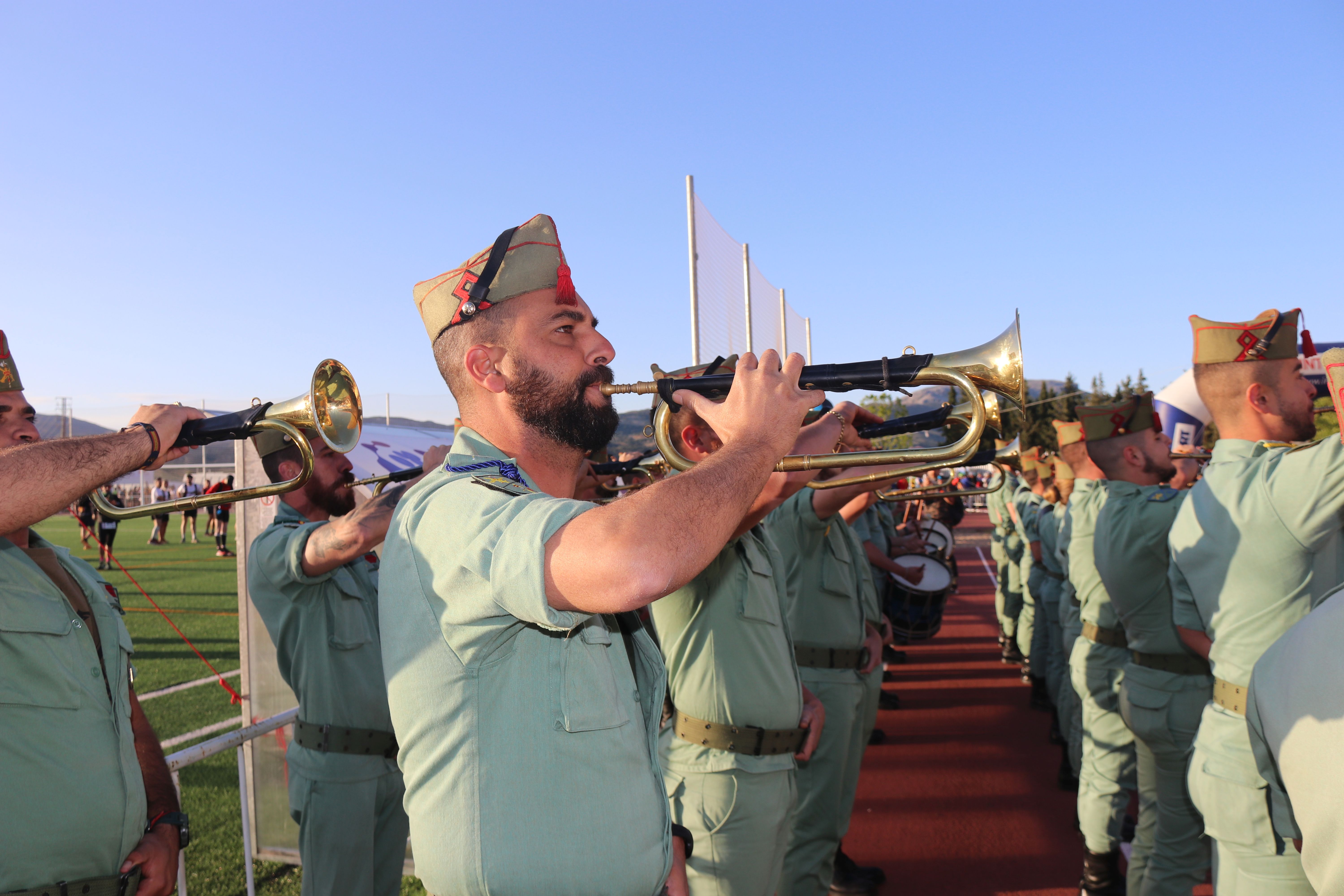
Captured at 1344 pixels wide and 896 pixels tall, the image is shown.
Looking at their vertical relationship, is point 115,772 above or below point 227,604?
above

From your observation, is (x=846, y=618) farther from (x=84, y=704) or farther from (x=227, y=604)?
(x=227, y=604)

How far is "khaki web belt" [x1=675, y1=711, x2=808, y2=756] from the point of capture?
10.9ft

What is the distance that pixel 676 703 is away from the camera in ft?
11.5

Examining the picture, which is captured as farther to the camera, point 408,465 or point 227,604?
point 227,604

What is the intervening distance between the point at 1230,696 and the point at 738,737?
197 centimetres

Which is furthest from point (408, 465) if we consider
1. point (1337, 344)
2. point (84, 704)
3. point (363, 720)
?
point (1337, 344)

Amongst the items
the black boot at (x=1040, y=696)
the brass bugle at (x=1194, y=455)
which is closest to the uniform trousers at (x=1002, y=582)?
the black boot at (x=1040, y=696)

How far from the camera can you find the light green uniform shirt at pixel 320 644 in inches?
148

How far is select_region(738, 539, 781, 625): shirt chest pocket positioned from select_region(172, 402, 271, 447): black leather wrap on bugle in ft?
6.35

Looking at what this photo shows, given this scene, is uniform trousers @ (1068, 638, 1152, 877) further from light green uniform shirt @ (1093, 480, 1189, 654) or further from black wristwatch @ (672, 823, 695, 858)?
black wristwatch @ (672, 823, 695, 858)

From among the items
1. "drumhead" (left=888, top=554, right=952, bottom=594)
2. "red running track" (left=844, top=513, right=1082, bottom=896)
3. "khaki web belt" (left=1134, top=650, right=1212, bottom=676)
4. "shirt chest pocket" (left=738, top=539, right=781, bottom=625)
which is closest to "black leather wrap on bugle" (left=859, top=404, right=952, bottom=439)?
"shirt chest pocket" (left=738, top=539, right=781, bottom=625)

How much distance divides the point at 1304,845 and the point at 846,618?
11.8 feet

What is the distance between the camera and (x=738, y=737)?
11.0 feet

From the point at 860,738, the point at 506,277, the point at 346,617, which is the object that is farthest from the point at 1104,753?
the point at 506,277
